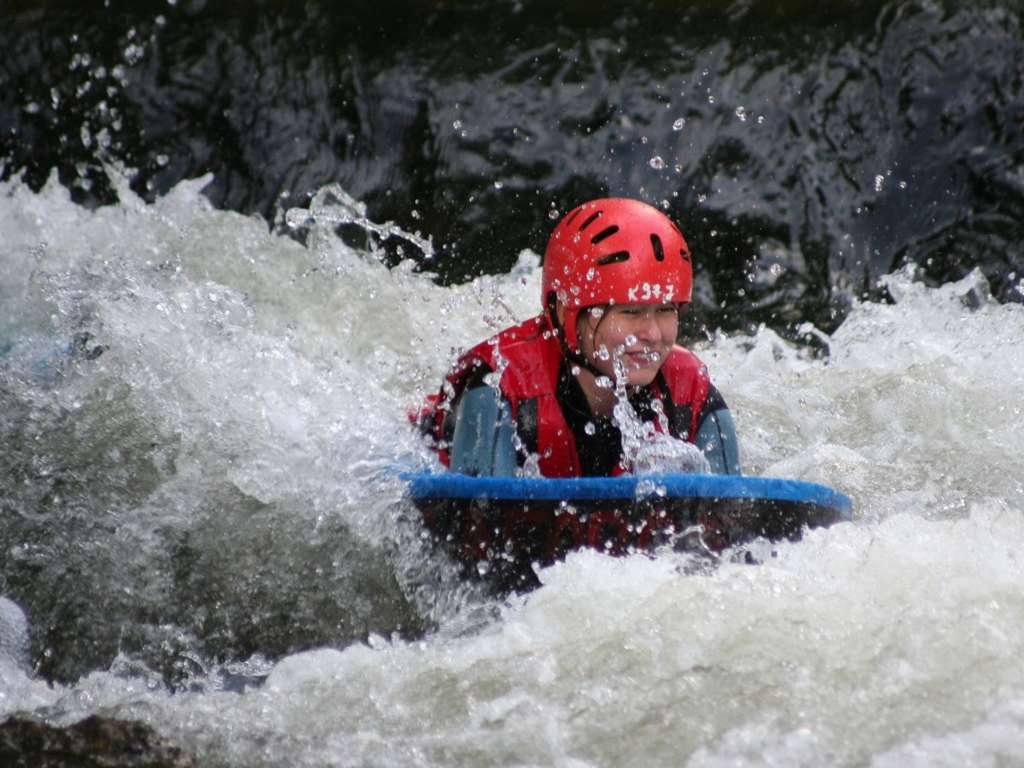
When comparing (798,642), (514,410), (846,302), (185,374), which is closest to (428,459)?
(514,410)

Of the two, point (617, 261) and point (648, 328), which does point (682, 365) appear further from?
point (617, 261)

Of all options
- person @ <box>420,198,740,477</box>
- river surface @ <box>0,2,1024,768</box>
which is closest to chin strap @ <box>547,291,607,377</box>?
person @ <box>420,198,740,477</box>

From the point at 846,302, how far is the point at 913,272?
37 centimetres

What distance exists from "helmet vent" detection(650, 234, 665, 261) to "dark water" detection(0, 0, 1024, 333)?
2.87m

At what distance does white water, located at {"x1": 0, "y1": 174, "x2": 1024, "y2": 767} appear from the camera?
2848 mm

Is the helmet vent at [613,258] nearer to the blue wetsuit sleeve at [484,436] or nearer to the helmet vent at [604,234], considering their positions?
the helmet vent at [604,234]

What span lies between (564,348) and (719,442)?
1.78 ft

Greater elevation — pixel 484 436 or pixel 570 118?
pixel 570 118

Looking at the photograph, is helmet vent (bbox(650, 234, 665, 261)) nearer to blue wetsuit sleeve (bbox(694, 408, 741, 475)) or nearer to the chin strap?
the chin strap

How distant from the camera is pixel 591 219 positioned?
4.07 metres

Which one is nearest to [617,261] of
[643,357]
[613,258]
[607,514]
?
[613,258]

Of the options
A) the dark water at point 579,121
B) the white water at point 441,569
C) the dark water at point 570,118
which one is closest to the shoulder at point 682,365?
the white water at point 441,569

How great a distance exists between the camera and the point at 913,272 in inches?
269

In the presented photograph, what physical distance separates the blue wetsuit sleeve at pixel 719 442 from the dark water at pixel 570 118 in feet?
9.01
